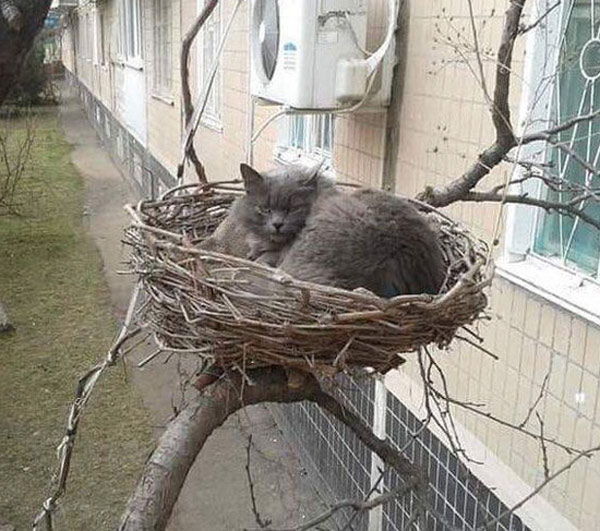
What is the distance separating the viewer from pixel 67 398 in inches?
260

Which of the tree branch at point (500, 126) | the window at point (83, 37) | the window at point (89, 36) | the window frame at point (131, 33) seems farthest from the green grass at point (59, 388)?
the window at point (83, 37)

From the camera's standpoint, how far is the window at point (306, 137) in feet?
17.7

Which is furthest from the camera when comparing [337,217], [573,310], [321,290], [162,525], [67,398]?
[67,398]

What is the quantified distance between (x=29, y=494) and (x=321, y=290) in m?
4.28

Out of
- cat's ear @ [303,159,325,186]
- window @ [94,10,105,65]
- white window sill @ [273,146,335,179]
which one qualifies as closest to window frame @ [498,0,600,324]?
cat's ear @ [303,159,325,186]

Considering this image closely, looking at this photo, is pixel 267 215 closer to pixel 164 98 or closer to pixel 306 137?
pixel 306 137

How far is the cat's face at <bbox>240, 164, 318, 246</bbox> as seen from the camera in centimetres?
241

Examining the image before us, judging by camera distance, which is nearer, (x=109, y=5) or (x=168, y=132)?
(x=168, y=132)

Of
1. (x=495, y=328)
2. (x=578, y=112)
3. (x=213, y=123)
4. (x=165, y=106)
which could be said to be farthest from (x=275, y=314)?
(x=165, y=106)

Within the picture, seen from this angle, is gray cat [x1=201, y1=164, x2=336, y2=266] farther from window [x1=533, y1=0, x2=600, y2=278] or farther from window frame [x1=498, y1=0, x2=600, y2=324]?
window [x1=533, y1=0, x2=600, y2=278]

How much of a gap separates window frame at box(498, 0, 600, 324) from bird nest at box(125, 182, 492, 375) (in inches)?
41.3

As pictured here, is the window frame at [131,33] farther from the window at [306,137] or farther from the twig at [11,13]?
the twig at [11,13]

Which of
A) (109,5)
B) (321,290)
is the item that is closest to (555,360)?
(321,290)

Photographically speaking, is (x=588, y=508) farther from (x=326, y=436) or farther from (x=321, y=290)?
(x=326, y=436)
